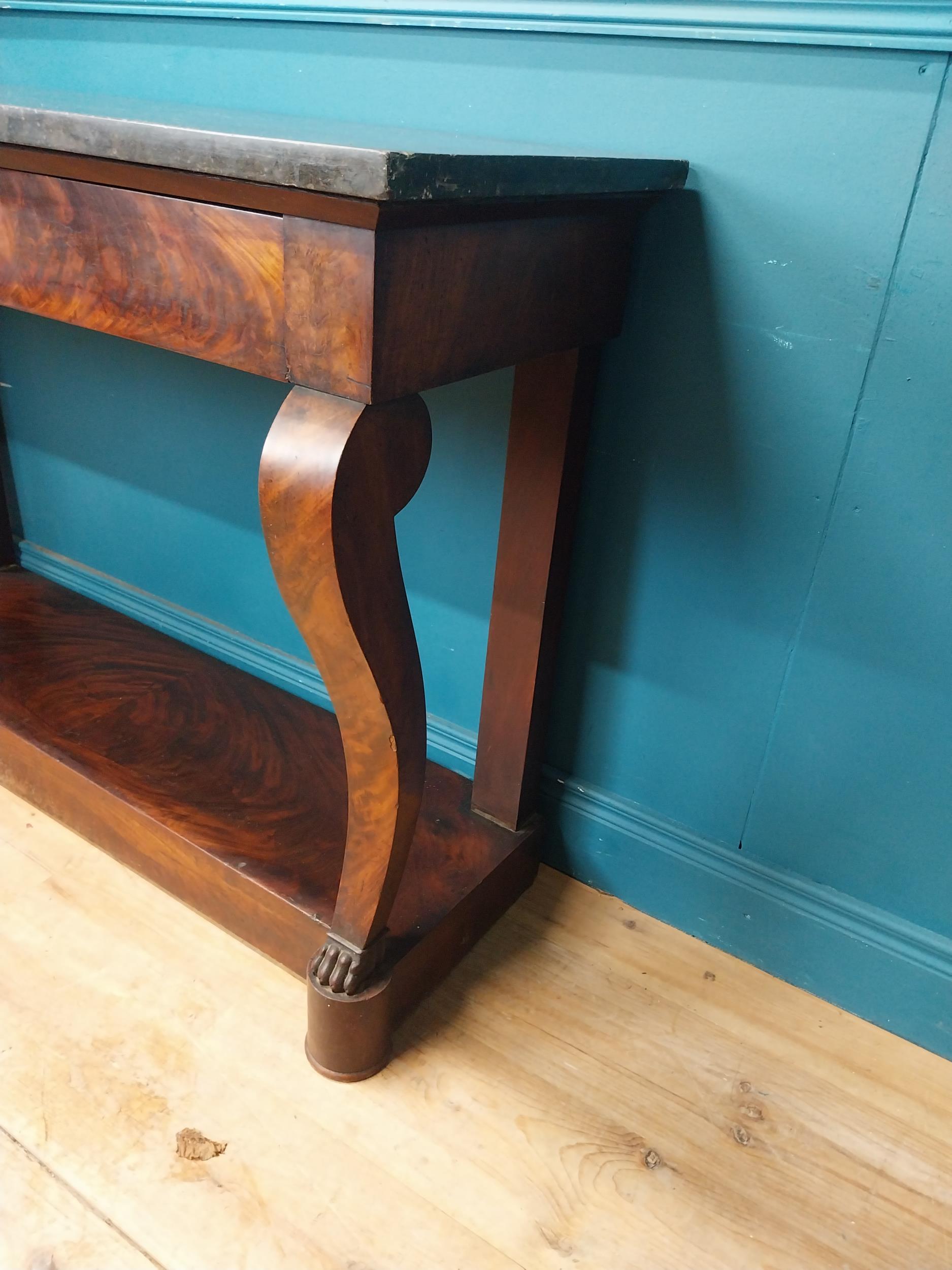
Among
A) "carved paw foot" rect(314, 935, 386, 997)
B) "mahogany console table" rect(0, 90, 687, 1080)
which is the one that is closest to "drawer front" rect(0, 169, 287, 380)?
"mahogany console table" rect(0, 90, 687, 1080)

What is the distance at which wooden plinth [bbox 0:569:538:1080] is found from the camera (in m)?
0.97

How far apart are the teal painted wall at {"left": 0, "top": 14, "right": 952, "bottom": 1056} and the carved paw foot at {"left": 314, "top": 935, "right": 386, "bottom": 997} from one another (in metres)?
0.38

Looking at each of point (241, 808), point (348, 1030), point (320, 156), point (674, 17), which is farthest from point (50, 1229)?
point (674, 17)

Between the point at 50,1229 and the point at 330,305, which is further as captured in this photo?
the point at 50,1229

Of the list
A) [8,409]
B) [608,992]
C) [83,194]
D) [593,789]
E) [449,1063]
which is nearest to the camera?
[83,194]

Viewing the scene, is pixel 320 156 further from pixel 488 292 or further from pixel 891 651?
pixel 891 651

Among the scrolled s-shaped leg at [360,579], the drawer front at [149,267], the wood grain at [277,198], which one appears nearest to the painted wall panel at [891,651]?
the wood grain at [277,198]

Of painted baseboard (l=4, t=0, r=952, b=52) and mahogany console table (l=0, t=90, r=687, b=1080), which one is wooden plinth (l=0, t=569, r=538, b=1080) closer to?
mahogany console table (l=0, t=90, r=687, b=1080)

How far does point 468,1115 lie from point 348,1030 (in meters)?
0.15

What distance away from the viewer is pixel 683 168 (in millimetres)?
850

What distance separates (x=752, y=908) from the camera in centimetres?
109

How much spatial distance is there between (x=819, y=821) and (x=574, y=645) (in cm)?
34

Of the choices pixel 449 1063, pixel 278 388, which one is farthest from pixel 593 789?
pixel 278 388

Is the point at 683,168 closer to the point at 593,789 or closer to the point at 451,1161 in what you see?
the point at 593,789
